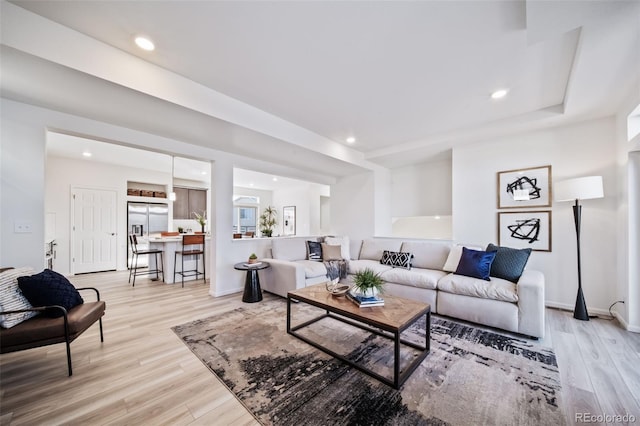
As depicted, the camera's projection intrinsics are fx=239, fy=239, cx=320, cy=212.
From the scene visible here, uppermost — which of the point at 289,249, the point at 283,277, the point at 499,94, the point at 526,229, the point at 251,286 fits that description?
the point at 499,94

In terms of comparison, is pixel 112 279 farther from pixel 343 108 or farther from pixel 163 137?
pixel 343 108

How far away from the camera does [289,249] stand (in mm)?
4539

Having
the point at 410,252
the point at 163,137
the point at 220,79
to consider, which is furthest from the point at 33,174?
the point at 410,252

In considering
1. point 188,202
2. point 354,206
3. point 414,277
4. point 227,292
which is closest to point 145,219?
point 188,202

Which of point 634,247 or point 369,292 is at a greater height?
point 634,247

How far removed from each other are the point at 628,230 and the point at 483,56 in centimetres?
258

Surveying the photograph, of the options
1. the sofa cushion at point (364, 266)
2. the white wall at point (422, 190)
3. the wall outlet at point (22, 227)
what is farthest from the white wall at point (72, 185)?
the white wall at point (422, 190)

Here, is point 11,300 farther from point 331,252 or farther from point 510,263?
point 510,263

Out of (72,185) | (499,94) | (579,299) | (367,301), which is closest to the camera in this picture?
(367,301)

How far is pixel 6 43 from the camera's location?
5.26 feet

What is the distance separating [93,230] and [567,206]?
916cm

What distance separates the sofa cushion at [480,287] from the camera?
2.66m

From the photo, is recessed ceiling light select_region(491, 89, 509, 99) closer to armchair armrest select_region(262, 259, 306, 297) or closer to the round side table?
armchair armrest select_region(262, 259, 306, 297)

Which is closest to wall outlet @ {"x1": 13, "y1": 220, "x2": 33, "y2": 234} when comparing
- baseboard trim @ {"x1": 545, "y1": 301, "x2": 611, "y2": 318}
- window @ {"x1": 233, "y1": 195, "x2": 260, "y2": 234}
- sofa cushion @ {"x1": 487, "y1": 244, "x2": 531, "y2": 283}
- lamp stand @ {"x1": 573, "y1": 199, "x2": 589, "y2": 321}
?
sofa cushion @ {"x1": 487, "y1": 244, "x2": 531, "y2": 283}
